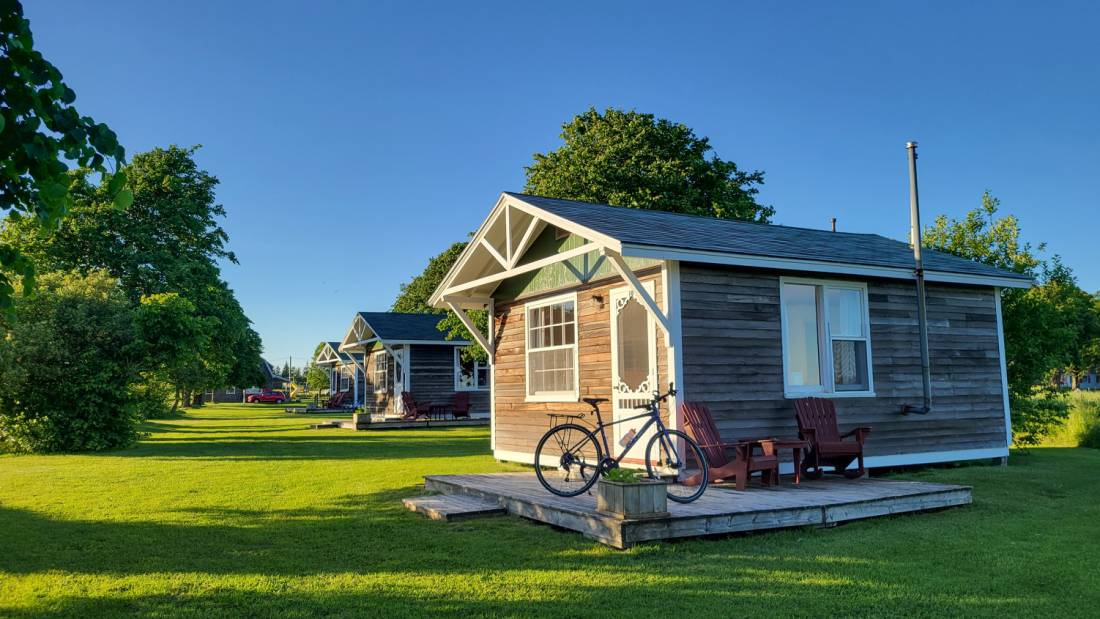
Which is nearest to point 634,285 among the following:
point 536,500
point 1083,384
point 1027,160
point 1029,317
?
point 536,500

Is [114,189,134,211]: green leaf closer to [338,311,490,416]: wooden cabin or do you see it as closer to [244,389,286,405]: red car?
[338,311,490,416]: wooden cabin

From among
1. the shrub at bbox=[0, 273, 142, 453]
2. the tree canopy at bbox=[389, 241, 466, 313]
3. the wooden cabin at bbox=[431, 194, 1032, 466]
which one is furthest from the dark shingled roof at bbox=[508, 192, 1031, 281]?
the tree canopy at bbox=[389, 241, 466, 313]

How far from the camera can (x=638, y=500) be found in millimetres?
5930

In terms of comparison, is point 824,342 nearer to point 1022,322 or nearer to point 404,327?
point 1022,322

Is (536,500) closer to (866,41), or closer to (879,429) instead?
(879,429)

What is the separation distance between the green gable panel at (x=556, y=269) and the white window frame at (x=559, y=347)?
18cm

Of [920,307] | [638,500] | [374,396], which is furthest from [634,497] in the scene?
[374,396]

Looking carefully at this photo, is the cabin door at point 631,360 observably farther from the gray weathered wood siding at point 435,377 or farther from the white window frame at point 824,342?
the gray weathered wood siding at point 435,377

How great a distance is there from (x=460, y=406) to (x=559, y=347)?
1457 cm

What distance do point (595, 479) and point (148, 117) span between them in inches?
459

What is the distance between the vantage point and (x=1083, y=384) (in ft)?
287

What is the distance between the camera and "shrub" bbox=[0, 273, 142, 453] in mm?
15648

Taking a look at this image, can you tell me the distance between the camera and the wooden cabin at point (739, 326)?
906 centimetres

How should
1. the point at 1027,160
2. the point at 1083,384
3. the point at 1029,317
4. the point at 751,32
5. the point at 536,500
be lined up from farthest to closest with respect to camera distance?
the point at 1083,384 → the point at 1027,160 → the point at 751,32 → the point at 1029,317 → the point at 536,500
